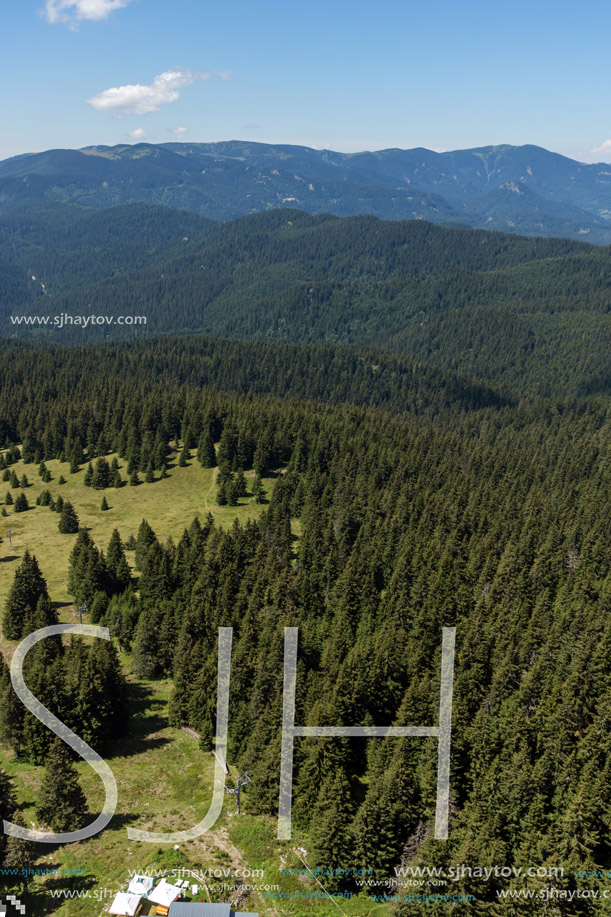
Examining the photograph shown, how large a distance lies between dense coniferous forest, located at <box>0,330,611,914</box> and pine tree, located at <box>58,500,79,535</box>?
17044 millimetres

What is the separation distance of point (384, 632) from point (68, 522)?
8419cm

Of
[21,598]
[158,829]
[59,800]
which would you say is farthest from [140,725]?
[21,598]

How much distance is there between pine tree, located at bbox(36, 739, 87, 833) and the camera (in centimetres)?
5506

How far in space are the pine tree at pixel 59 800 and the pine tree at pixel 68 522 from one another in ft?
286

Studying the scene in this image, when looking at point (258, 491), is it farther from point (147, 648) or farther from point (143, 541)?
point (147, 648)

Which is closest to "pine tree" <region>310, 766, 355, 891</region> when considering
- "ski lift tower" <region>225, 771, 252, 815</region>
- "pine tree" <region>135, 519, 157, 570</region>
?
"ski lift tower" <region>225, 771, 252, 815</region>

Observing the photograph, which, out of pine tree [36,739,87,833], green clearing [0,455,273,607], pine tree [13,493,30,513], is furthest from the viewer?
pine tree [13,493,30,513]

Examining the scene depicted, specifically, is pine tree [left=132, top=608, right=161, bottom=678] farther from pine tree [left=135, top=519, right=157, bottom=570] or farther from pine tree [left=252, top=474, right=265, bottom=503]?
pine tree [left=252, top=474, right=265, bottom=503]

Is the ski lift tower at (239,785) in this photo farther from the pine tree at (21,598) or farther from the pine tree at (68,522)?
the pine tree at (68,522)

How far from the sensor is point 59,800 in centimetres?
5525

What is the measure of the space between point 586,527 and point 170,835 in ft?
345

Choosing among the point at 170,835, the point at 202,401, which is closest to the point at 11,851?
the point at 170,835

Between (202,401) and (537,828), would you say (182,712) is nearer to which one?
(537,828)

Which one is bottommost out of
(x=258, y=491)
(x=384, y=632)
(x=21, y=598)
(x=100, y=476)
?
(x=258, y=491)
